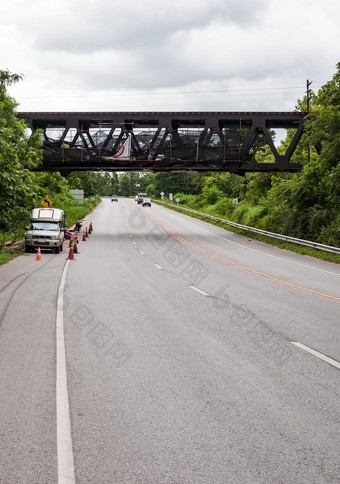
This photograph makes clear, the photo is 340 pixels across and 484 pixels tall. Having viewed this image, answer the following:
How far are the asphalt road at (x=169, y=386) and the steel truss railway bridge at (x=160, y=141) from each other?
88.1ft

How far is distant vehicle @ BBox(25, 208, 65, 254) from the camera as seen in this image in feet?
87.4

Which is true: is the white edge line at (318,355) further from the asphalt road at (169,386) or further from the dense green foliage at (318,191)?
the dense green foliage at (318,191)

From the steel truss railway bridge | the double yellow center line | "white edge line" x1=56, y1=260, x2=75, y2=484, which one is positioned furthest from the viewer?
the steel truss railway bridge

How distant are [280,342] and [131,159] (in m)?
32.6

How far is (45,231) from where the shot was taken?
2734cm

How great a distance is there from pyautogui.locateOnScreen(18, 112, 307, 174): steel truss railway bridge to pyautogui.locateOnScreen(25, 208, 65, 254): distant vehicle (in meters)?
11.0

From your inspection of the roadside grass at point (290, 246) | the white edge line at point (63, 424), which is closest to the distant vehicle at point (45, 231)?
the roadside grass at point (290, 246)

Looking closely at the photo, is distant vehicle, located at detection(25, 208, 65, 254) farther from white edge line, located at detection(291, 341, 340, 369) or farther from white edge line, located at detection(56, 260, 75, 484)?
white edge line, located at detection(291, 341, 340, 369)

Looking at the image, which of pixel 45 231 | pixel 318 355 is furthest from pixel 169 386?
pixel 45 231

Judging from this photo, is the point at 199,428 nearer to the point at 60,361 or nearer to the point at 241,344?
the point at 60,361

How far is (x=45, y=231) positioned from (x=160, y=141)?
1570 centimetres

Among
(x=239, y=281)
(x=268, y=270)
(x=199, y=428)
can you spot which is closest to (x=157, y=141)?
(x=268, y=270)

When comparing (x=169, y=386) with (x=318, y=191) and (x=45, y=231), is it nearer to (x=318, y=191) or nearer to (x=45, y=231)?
(x=45, y=231)

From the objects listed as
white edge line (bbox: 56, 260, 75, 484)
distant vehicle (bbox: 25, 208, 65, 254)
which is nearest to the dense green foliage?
distant vehicle (bbox: 25, 208, 65, 254)
